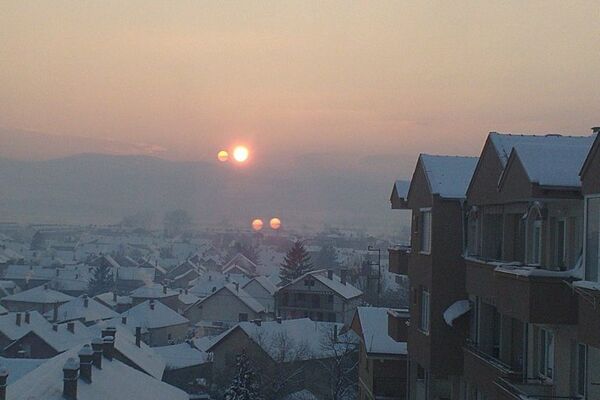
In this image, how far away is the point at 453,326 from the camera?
17203 mm

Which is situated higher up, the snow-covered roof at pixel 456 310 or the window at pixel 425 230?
the window at pixel 425 230

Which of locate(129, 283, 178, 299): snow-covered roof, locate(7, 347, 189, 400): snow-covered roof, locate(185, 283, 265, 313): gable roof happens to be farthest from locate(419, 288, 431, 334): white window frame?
locate(129, 283, 178, 299): snow-covered roof

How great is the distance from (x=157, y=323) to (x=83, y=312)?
9898 mm

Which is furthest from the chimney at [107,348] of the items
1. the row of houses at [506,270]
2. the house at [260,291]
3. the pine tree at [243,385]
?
the house at [260,291]

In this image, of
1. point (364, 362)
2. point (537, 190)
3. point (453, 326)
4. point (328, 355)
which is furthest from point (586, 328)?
point (328, 355)

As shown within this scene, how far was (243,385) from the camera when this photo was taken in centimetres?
3322

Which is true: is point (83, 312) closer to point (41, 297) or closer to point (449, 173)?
point (41, 297)

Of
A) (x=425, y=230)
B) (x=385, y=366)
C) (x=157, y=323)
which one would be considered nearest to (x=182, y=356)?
(x=157, y=323)

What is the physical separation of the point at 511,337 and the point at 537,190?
177 inches

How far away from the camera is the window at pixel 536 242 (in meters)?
12.8

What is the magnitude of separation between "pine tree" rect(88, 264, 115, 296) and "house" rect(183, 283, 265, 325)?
105ft

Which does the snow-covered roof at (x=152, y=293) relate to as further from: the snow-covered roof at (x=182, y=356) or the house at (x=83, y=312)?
the snow-covered roof at (x=182, y=356)

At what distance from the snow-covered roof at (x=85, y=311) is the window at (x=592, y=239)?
63.8 meters

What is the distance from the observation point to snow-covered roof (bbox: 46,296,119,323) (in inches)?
2724
